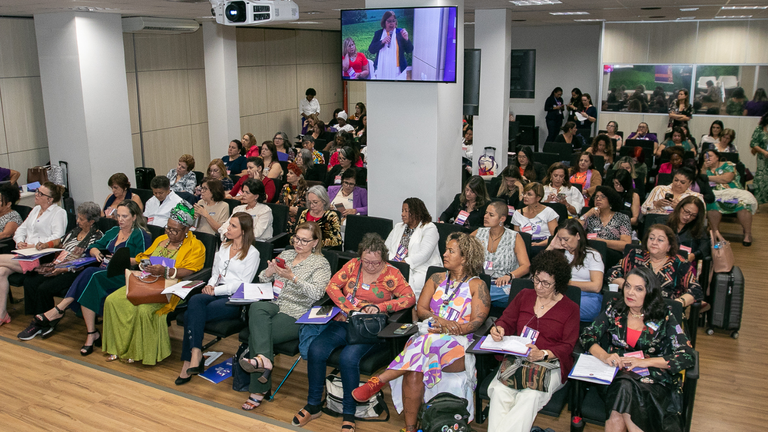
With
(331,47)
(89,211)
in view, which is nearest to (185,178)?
(89,211)

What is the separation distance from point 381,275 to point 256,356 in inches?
41.4

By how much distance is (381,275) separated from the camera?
4.65m

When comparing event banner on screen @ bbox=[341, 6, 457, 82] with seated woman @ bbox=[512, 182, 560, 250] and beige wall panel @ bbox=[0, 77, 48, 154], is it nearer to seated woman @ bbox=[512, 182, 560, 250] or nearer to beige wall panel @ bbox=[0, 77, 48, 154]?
seated woman @ bbox=[512, 182, 560, 250]

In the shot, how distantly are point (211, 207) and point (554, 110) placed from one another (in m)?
10.3

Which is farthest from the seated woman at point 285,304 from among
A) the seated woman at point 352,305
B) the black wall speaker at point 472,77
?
the black wall speaker at point 472,77

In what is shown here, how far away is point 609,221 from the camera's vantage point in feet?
19.3

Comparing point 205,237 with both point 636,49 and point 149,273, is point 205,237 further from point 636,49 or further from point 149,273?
point 636,49

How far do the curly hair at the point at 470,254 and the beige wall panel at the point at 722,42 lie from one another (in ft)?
36.4

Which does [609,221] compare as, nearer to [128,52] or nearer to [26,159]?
[26,159]

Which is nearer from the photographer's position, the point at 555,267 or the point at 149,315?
the point at 555,267

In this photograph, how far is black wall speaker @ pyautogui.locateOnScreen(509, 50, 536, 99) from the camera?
50.7 ft

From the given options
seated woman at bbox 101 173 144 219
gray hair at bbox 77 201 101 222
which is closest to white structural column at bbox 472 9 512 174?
seated woman at bbox 101 173 144 219

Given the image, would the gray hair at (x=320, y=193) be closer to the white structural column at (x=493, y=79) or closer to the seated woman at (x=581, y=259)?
the seated woman at (x=581, y=259)

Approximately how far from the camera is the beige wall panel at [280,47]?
46.4ft
